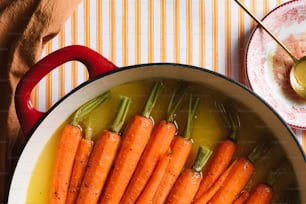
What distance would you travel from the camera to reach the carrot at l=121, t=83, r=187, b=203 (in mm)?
1000

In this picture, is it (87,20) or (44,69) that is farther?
(87,20)

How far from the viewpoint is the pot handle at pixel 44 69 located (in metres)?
0.91

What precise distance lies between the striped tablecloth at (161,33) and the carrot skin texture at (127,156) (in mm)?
112

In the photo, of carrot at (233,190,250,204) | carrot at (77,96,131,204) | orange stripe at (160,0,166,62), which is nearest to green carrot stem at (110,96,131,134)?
carrot at (77,96,131,204)

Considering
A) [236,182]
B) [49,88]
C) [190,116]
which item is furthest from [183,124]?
[49,88]

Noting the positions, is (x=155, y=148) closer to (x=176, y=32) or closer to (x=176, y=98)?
(x=176, y=98)

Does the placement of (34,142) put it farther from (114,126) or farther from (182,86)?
(182,86)

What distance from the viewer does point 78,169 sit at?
40.3 inches

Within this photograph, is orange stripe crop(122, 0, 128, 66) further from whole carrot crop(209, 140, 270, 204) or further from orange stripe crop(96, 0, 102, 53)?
whole carrot crop(209, 140, 270, 204)

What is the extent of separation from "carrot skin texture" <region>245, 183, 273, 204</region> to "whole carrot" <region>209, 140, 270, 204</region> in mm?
24

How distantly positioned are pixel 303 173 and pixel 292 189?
5cm

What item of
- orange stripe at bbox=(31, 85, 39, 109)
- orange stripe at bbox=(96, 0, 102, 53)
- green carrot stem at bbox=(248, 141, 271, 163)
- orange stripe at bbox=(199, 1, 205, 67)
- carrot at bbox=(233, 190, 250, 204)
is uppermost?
orange stripe at bbox=(199, 1, 205, 67)

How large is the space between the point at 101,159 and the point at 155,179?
89mm

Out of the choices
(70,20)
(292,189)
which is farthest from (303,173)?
(70,20)
